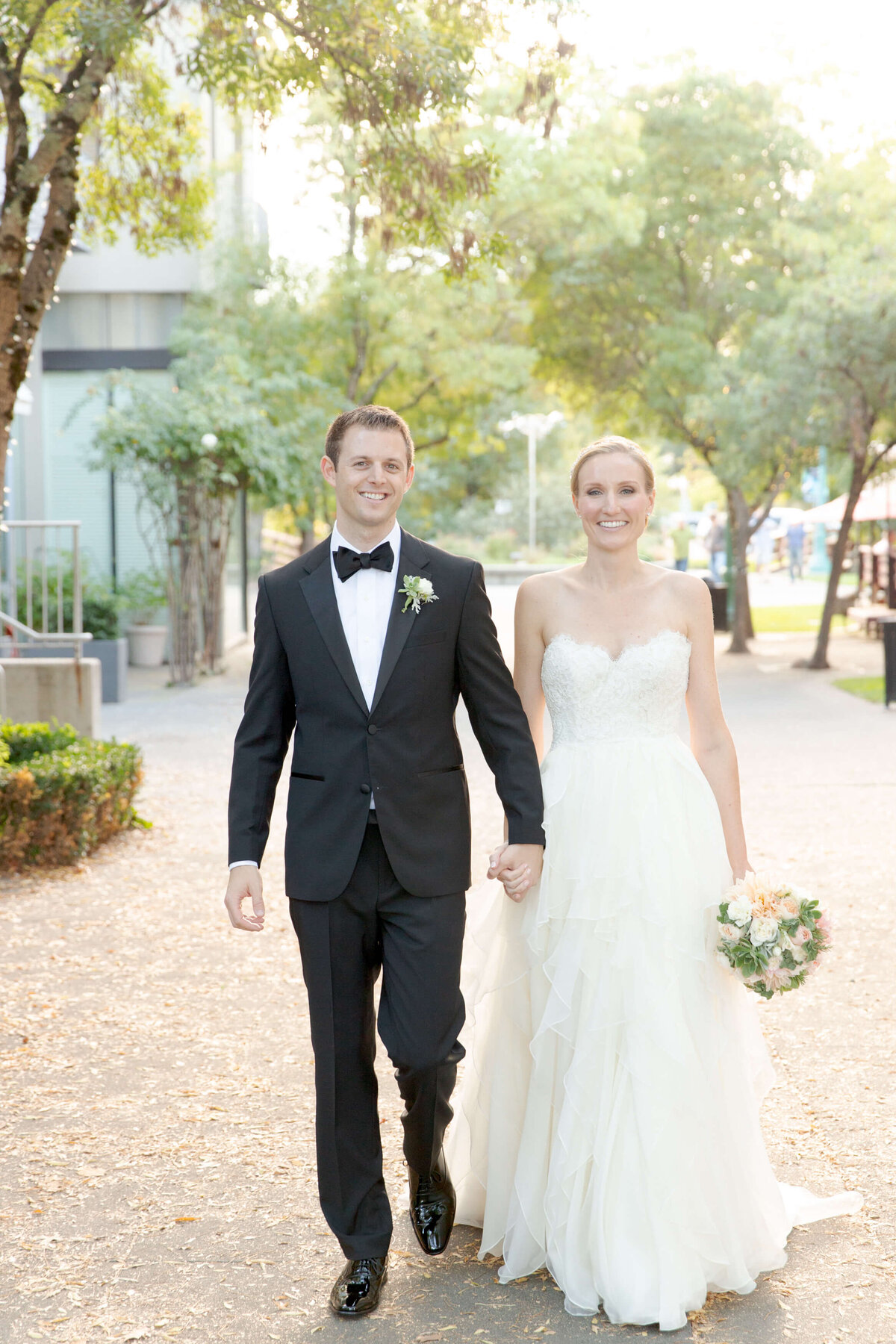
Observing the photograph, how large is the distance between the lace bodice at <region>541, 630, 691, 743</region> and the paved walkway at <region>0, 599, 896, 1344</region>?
1.11 m

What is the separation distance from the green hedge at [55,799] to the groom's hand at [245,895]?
13.9ft

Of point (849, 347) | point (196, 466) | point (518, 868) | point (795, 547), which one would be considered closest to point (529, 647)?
point (518, 868)

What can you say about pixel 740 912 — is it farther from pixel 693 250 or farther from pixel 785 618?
pixel 785 618

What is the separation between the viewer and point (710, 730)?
3.64 m

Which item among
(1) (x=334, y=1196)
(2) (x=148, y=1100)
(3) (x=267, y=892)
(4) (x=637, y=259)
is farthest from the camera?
(4) (x=637, y=259)

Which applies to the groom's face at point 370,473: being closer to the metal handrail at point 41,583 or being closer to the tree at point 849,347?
the metal handrail at point 41,583

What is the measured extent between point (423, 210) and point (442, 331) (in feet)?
49.6

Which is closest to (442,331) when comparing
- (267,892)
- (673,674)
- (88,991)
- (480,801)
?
(480,801)

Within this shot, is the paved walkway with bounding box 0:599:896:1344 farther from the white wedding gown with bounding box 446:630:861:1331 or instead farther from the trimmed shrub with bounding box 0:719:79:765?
the trimmed shrub with bounding box 0:719:79:765

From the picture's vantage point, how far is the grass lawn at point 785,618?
88.8ft

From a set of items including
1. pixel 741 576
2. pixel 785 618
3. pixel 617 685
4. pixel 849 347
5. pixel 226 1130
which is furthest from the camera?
pixel 785 618

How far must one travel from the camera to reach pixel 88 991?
5.83m

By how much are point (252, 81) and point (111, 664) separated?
976 centimetres

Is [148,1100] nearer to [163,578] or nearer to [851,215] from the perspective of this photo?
[163,578]
